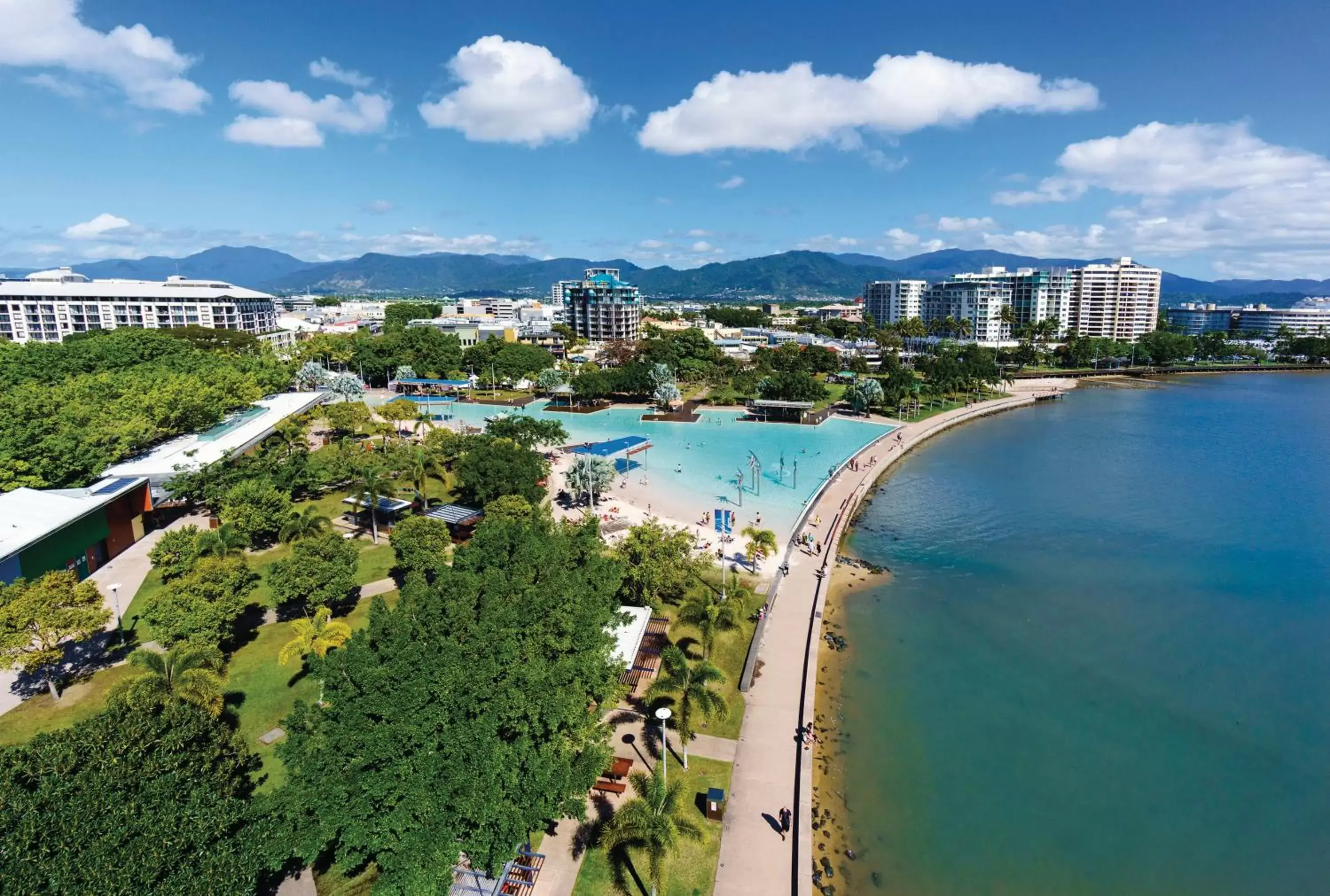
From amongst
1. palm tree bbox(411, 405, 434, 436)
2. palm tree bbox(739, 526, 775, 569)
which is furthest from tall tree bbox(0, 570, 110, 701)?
palm tree bbox(411, 405, 434, 436)

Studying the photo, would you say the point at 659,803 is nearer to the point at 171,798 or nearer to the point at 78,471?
the point at 171,798

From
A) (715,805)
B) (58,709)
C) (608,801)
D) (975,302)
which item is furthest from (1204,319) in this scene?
(58,709)

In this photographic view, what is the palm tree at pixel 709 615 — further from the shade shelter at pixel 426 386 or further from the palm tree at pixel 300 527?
the shade shelter at pixel 426 386

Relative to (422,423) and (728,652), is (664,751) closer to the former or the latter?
(728,652)

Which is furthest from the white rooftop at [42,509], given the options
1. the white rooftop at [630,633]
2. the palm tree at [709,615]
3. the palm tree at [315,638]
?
the palm tree at [709,615]

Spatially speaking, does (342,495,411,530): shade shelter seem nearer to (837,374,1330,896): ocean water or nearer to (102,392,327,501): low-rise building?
(102,392,327,501): low-rise building
